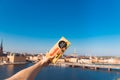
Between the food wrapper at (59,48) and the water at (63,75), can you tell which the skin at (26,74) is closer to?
the food wrapper at (59,48)

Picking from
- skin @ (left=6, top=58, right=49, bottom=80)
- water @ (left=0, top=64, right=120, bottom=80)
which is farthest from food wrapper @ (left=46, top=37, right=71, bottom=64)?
water @ (left=0, top=64, right=120, bottom=80)

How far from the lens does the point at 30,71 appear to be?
1.81 metres

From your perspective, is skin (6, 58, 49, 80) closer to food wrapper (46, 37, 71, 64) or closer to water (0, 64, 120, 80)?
food wrapper (46, 37, 71, 64)

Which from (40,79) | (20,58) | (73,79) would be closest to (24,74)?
(40,79)

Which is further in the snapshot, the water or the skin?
the water

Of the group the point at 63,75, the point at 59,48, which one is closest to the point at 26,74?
the point at 59,48

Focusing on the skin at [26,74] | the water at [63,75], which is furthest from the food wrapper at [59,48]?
the water at [63,75]

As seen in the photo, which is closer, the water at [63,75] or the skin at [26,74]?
the skin at [26,74]

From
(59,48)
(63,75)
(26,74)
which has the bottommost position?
(63,75)

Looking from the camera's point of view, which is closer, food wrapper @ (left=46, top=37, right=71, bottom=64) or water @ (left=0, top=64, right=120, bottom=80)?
food wrapper @ (left=46, top=37, right=71, bottom=64)

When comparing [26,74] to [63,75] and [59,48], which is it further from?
[63,75]

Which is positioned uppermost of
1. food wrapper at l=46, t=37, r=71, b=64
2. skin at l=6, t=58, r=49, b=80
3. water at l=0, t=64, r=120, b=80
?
food wrapper at l=46, t=37, r=71, b=64

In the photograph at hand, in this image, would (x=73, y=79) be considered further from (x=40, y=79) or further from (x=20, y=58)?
(x=20, y=58)

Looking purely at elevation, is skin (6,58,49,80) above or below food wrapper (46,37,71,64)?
below
